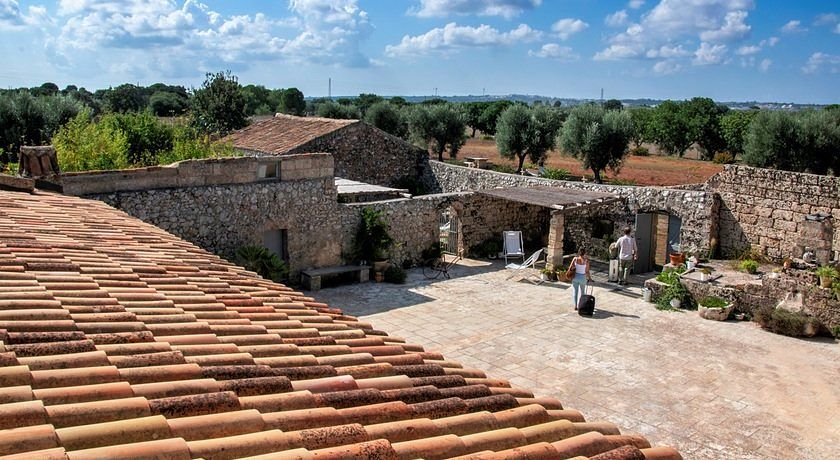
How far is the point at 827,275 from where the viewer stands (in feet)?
46.3

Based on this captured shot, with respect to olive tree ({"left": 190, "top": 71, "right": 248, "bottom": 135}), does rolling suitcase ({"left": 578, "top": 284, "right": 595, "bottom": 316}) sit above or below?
below

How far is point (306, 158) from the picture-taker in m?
16.4

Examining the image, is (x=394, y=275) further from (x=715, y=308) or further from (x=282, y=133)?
(x=282, y=133)

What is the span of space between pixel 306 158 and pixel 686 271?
32.6ft

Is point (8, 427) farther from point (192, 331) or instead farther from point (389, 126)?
point (389, 126)

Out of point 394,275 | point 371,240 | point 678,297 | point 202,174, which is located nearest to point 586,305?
point 678,297

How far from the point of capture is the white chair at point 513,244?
→ 20303mm

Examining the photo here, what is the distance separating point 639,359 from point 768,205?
9218 millimetres

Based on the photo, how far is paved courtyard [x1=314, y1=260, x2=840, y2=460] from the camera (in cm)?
977

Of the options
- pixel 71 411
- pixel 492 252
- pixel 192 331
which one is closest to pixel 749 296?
pixel 492 252

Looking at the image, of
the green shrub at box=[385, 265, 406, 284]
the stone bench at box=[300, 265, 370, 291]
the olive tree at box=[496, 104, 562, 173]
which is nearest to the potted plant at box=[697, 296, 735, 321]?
the green shrub at box=[385, 265, 406, 284]

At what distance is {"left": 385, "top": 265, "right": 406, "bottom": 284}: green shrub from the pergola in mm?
3713

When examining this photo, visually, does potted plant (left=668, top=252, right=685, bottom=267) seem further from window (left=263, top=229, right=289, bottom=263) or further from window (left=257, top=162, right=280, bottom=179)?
window (left=257, top=162, right=280, bottom=179)

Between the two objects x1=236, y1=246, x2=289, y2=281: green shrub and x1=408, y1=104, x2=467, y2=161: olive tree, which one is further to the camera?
x1=408, y1=104, x2=467, y2=161: olive tree
